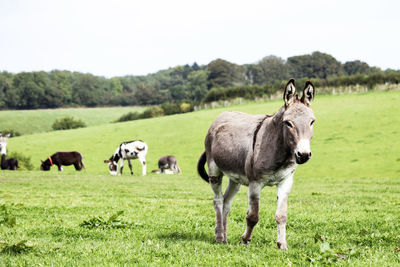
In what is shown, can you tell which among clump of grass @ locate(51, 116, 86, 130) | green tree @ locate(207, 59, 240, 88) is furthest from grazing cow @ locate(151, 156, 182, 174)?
green tree @ locate(207, 59, 240, 88)

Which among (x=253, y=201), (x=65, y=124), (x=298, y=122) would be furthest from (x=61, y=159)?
(x=65, y=124)

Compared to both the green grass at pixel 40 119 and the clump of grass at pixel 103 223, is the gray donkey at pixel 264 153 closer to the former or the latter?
the clump of grass at pixel 103 223

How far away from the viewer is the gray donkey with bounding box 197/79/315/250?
6309mm

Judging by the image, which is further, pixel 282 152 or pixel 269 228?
pixel 269 228

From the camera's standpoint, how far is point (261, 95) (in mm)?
83562

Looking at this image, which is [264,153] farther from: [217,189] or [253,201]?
[217,189]

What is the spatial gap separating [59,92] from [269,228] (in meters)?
138

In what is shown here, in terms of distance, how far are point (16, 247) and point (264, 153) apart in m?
4.45

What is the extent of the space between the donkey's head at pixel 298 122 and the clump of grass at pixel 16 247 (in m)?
4.66

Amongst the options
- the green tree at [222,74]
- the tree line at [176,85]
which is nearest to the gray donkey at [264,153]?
the tree line at [176,85]

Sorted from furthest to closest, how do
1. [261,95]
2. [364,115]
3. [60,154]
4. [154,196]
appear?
[261,95], [364,115], [60,154], [154,196]

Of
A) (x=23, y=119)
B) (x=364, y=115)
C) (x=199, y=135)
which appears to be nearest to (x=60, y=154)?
(x=199, y=135)

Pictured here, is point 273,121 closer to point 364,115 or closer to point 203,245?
point 203,245

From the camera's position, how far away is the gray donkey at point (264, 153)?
6.31m
